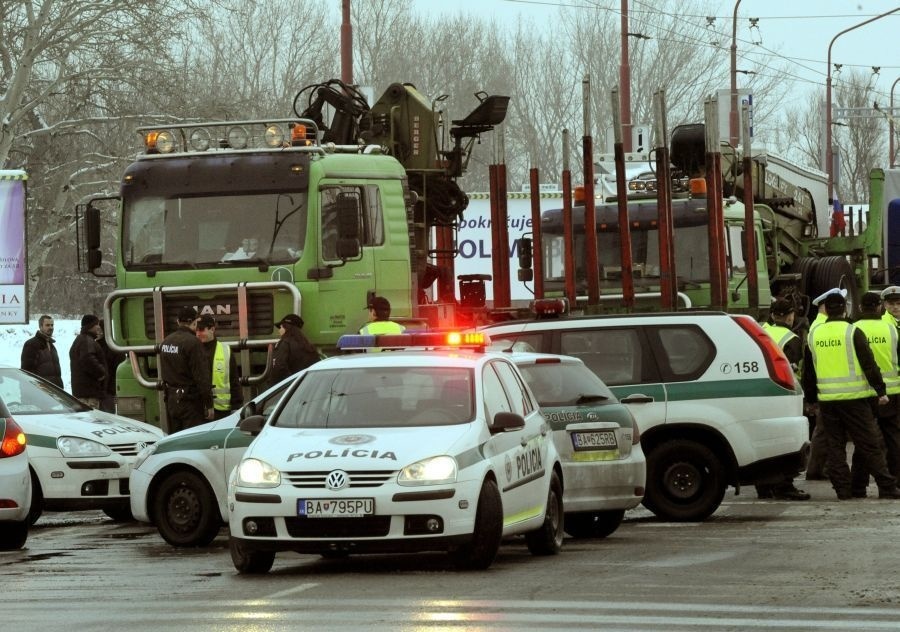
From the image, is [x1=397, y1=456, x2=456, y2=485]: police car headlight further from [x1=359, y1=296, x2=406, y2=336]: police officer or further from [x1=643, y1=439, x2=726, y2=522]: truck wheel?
[x1=359, y1=296, x2=406, y2=336]: police officer

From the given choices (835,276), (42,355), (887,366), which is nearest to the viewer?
(887,366)

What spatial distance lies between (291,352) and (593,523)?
3691mm

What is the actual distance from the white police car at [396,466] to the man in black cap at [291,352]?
13.2 ft

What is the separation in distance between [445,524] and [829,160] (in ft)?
151

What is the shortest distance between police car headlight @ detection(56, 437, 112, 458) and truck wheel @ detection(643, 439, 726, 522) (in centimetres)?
464

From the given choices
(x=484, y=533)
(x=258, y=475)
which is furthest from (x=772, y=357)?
(x=258, y=475)

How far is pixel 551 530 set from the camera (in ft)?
41.4

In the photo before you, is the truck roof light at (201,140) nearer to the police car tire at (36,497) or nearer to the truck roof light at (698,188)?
the police car tire at (36,497)

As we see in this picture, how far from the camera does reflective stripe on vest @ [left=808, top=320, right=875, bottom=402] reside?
17.1 m

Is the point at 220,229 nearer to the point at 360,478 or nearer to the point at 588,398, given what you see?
the point at 588,398

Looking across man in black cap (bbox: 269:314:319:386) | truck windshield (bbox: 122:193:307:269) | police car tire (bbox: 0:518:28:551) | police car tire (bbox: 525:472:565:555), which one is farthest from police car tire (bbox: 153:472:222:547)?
truck windshield (bbox: 122:193:307:269)

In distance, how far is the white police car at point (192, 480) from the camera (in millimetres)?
14148

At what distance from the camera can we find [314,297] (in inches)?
688

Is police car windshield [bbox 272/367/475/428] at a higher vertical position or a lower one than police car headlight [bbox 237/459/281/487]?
higher
